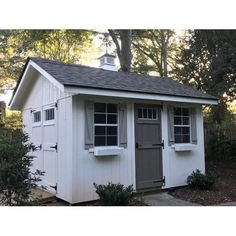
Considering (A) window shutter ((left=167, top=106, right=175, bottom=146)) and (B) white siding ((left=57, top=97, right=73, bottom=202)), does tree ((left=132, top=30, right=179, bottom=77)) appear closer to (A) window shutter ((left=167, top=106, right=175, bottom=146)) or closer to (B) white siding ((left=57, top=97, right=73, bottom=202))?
(A) window shutter ((left=167, top=106, right=175, bottom=146))

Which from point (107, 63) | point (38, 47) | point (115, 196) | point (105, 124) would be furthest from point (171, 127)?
point (38, 47)

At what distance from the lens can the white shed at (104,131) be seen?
18.3 feet

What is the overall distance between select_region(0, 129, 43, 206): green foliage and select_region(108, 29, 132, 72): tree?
9.66 meters

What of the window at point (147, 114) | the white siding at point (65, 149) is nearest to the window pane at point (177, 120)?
the window at point (147, 114)

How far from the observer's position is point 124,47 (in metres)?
14.1

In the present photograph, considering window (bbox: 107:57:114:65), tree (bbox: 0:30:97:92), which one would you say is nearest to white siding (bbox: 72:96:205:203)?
window (bbox: 107:57:114:65)

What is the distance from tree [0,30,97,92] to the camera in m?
14.1

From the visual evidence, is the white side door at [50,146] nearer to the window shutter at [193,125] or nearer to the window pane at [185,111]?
the window pane at [185,111]

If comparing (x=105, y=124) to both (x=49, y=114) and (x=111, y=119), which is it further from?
(x=49, y=114)

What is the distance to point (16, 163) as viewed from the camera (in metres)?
4.22

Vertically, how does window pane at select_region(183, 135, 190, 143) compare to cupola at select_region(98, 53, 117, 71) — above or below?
below

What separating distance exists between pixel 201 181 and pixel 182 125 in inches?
56.9

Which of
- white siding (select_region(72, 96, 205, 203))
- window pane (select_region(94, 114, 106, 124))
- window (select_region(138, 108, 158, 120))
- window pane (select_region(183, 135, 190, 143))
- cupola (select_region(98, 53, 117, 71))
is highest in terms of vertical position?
cupola (select_region(98, 53, 117, 71))
